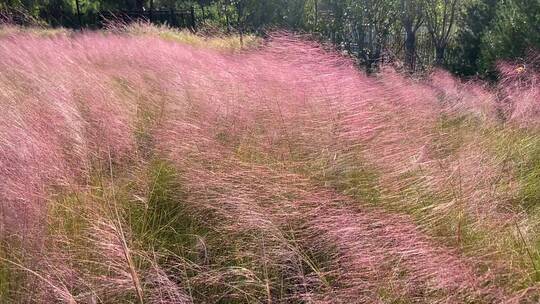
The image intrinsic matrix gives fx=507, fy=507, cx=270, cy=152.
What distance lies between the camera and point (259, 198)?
6.89 feet

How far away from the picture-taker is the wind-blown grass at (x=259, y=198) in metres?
1.73

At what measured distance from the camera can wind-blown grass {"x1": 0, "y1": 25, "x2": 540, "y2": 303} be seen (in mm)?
1729

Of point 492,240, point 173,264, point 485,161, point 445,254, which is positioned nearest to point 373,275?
point 445,254

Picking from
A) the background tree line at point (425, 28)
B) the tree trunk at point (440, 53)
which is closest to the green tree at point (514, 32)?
the background tree line at point (425, 28)

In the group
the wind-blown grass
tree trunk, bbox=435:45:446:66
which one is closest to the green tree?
tree trunk, bbox=435:45:446:66

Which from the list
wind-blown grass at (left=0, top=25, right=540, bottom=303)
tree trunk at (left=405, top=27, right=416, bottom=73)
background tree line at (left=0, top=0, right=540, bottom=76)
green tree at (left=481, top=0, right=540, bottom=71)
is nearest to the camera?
wind-blown grass at (left=0, top=25, right=540, bottom=303)

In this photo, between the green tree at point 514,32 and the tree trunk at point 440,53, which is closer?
the green tree at point 514,32

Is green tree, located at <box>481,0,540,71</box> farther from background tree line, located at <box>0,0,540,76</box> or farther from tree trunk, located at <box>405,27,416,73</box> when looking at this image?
tree trunk, located at <box>405,27,416,73</box>

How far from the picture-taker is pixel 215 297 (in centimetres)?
183

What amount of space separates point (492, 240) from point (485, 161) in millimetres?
797

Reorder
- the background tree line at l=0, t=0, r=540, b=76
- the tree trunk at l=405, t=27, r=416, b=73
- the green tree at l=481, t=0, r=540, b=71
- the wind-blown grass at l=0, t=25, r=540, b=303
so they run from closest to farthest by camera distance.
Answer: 1. the wind-blown grass at l=0, t=25, r=540, b=303
2. the green tree at l=481, t=0, r=540, b=71
3. the background tree line at l=0, t=0, r=540, b=76
4. the tree trunk at l=405, t=27, r=416, b=73

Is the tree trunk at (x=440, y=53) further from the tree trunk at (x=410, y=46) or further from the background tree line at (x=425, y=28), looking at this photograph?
the tree trunk at (x=410, y=46)

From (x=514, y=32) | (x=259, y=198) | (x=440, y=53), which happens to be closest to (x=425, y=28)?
(x=440, y=53)

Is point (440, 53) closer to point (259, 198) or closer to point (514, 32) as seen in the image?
point (514, 32)
